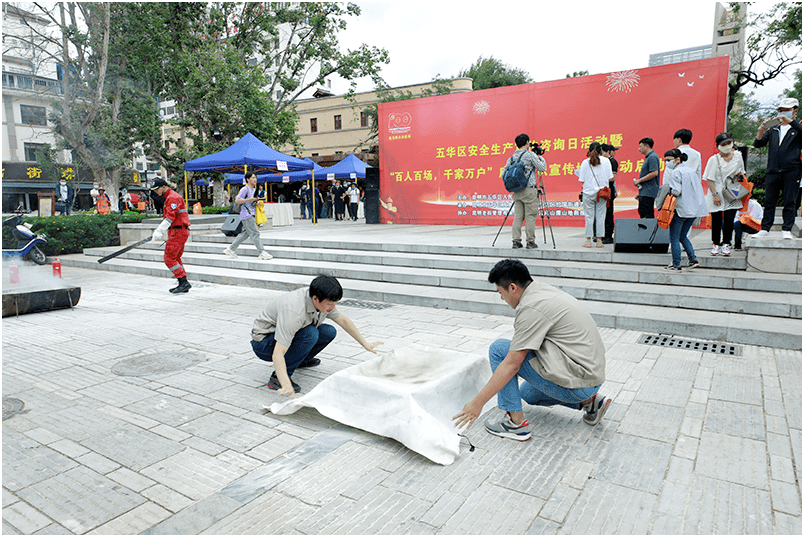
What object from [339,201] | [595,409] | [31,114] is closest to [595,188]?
[595,409]

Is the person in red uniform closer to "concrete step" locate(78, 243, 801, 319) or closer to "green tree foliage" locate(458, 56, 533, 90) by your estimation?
"concrete step" locate(78, 243, 801, 319)

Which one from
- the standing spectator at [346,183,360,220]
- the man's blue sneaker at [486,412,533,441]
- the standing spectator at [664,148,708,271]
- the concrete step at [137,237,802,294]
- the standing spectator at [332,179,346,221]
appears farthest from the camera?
the standing spectator at [332,179,346,221]

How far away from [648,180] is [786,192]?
5.88 feet

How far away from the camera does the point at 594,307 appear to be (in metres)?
6.08

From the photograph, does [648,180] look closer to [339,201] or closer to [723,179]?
[723,179]

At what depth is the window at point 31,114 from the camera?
40.0 m

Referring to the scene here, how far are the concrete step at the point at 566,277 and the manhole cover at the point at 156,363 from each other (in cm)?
392

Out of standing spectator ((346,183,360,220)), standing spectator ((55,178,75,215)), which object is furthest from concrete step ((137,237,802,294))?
standing spectator ((55,178,75,215))

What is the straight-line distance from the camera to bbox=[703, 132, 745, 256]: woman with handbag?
265 inches

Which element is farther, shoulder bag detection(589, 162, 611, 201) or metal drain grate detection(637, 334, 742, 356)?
shoulder bag detection(589, 162, 611, 201)

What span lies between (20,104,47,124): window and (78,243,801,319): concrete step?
39970mm

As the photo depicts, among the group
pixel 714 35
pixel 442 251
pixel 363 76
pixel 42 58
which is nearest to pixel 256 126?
pixel 363 76

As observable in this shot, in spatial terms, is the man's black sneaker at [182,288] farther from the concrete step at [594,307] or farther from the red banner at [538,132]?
the red banner at [538,132]

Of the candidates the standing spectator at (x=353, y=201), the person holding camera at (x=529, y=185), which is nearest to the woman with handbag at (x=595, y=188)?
the person holding camera at (x=529, y=185)
